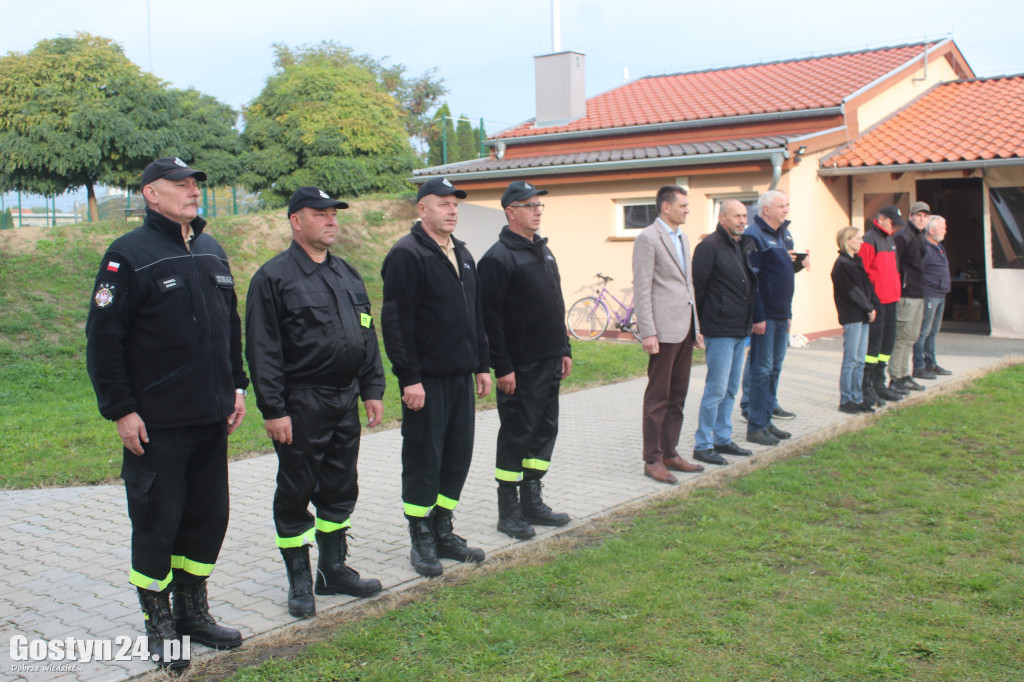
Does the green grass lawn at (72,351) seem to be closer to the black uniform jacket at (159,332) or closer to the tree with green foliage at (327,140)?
the black uniform jacket at (159,332)

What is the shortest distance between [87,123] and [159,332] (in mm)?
25598

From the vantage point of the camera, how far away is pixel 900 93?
17.8 meters

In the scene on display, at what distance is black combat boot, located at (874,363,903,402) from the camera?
31.2 ft

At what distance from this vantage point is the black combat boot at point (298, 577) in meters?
4.18

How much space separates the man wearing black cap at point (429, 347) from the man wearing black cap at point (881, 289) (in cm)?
572

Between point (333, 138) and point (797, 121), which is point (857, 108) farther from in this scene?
point (333, 138)

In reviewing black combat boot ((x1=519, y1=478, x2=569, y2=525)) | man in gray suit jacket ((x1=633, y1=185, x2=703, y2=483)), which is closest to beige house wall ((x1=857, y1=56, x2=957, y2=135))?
man in gray suit jacket ((x1=633, y1=185, x2=703, y2=483))

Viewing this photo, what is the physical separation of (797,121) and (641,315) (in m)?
10.8

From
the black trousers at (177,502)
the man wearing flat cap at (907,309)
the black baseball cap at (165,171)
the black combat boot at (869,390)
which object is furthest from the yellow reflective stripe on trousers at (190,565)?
the man wearing flat cap at (907,309)

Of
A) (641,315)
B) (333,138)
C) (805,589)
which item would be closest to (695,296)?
(641,315)

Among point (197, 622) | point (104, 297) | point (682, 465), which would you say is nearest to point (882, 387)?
point (682, 465)

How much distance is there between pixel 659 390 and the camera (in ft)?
22.1

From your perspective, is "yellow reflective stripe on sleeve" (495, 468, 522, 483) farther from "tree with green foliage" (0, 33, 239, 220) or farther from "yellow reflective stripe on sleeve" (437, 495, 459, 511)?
"tree with green foliage" (0, 33, 239, 220)

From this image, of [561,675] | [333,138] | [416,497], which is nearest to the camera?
[561,675]
